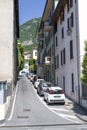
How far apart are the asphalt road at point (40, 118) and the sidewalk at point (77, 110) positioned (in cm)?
42

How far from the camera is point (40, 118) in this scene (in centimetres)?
2502

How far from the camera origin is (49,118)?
25.0m

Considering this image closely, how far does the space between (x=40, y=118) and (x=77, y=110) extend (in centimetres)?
527

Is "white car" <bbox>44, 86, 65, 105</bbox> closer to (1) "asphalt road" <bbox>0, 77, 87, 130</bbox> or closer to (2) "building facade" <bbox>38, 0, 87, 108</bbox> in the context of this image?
(1) "asphalt road" <bbox>0, 77, 87, 130</bbox>

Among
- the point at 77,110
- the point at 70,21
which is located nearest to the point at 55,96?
the point at 77,110

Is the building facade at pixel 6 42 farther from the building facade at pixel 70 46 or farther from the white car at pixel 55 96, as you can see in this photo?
the white car at pixel 55 96

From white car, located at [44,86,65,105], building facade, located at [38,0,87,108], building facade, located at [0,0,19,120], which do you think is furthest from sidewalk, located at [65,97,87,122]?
building facade, located at [0,0,19,120]

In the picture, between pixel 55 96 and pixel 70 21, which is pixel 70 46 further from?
pixel 55 96

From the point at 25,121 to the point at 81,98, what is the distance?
884 centimetres

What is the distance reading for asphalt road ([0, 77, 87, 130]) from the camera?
2157 cm

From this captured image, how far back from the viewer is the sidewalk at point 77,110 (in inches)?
1015

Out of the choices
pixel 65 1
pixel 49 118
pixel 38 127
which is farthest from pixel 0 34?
pixel 38 127

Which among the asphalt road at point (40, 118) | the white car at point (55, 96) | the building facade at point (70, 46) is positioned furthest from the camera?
the white car at point (55, 96)

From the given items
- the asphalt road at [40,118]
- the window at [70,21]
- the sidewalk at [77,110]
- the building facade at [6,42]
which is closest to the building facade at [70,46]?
the window at [70,21]
